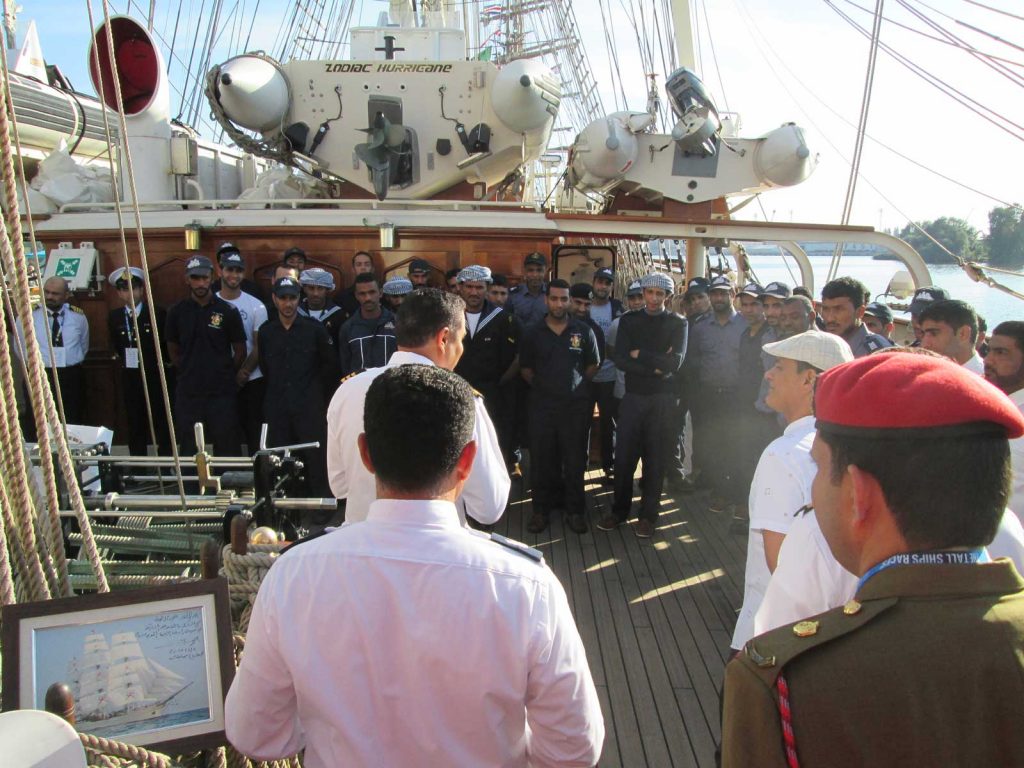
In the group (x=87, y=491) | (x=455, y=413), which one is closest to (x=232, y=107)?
(x=87, y=491)

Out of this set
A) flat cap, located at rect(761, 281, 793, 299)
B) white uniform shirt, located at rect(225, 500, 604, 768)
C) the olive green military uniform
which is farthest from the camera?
flat cap, located at rect(761, 281, 793, 299)

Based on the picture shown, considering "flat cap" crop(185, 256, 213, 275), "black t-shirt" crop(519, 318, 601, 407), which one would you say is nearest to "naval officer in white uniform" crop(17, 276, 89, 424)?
"flat cap" crop(185, 256, 213, 275)

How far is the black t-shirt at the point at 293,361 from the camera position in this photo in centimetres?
485

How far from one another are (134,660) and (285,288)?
3.49m

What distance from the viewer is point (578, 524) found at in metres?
4.79

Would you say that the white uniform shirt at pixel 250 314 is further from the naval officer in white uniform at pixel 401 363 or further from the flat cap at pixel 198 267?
the naval officer in white uniform at pixel 401 363

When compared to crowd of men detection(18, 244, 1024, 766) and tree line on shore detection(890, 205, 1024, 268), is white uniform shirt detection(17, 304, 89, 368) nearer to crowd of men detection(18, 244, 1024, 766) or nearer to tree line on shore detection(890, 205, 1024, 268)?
crowd of men detection(18, 244, 1024, 766)

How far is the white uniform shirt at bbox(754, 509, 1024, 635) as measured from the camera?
139 cm

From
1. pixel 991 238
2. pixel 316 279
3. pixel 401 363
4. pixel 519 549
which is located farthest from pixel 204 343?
pixel 991 238

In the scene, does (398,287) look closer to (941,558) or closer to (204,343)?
(204,343)

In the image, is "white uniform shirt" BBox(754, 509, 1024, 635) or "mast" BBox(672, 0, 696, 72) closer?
"white uniform shirt" BBox(754, 509, 1024, 635)

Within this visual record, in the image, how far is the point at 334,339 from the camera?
530 centimetres

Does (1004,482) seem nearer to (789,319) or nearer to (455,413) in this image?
(455,413)

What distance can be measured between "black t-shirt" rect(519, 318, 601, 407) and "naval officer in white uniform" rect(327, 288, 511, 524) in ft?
7.14
